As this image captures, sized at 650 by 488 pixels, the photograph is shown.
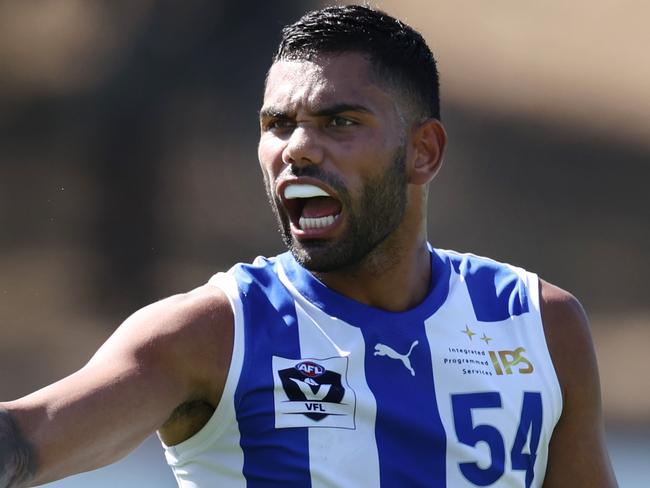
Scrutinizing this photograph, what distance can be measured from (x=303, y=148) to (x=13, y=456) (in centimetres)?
81

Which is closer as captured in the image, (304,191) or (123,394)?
(123,394)

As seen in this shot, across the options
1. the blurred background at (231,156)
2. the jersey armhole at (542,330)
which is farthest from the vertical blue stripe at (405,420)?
the blurred background at (231,156)

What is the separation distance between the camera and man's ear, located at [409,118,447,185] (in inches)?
107

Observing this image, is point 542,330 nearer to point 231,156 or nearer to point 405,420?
point 405,420

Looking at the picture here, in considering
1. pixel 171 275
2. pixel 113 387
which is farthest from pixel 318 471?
pixel 171 275

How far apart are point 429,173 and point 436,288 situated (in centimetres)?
25

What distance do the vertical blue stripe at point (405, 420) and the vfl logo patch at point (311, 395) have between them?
0.06m

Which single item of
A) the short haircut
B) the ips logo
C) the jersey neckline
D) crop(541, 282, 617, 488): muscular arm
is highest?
the short haircut

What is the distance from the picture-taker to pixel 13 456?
206 centimetres

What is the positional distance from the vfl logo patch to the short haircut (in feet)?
1.98

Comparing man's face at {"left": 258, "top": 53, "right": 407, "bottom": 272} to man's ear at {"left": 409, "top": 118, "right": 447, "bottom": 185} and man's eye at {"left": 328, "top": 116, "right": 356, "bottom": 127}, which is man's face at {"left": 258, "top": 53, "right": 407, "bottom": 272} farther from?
man's ear at {"left": 409, "top": 118, "right": 447, "bottom": 185}

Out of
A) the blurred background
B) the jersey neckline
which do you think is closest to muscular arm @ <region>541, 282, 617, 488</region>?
the jersey neckline

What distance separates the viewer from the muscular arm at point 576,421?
8.73 ft

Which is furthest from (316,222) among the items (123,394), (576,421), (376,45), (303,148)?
(576,421)
